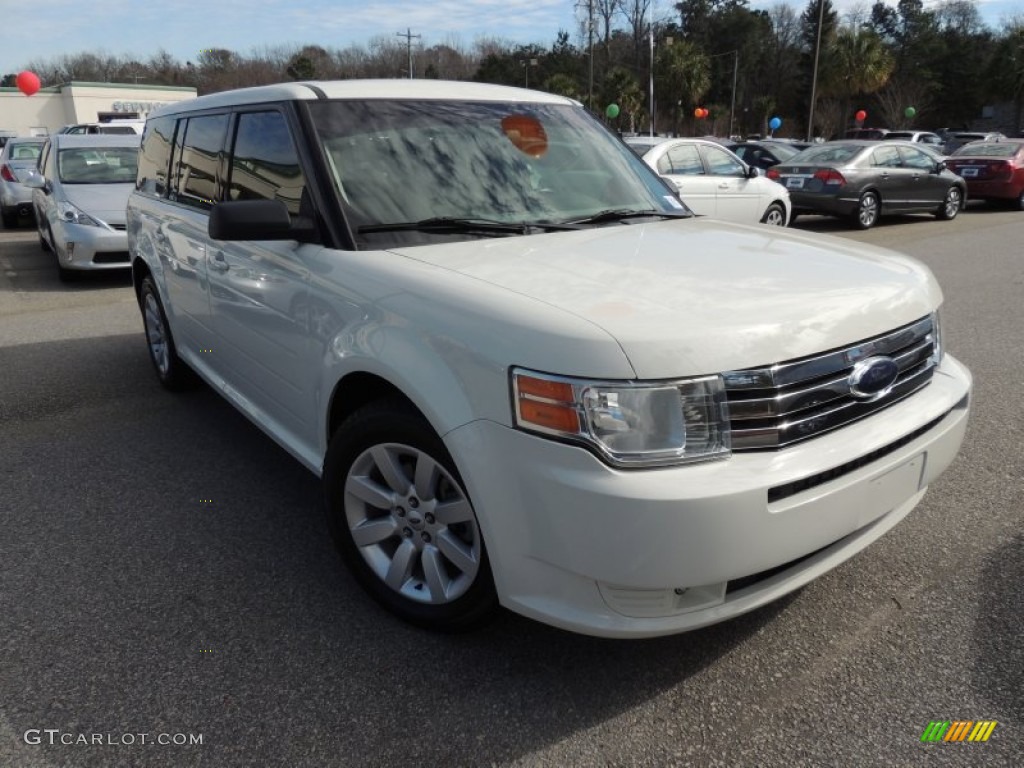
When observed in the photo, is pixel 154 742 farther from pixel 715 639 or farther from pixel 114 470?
pixel 114 470

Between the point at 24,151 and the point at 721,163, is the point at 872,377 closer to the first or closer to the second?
the point at 721,163

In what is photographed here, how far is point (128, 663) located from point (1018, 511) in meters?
3.60

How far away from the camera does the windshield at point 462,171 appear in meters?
2.90

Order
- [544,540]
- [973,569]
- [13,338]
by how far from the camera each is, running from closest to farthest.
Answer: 1. [544,540]
2. [973,569]
3. [13,338]

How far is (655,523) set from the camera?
193 centimetres

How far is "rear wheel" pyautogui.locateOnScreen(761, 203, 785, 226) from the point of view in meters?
11.8

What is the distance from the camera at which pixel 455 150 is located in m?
3.17

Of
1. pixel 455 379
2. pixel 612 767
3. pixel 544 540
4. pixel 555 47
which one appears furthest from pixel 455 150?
pixel 555 47

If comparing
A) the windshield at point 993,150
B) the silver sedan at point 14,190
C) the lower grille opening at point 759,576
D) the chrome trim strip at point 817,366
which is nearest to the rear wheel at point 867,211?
the windshield at point 993,150

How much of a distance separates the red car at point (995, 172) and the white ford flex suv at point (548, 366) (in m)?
17.2

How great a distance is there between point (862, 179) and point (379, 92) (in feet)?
40.2

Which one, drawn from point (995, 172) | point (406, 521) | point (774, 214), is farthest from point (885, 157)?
point (406, 521)

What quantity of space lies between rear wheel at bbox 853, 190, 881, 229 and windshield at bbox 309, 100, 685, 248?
11.3 m

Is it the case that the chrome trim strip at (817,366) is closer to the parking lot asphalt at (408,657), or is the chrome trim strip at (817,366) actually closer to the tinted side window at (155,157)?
the parking lot asphalt at (408,657)
